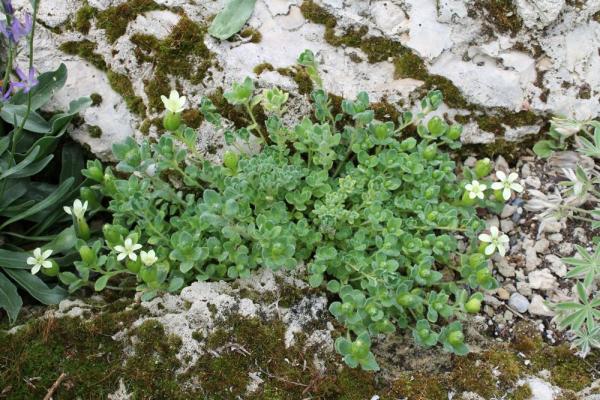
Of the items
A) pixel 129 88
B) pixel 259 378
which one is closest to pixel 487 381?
pixel 259 378

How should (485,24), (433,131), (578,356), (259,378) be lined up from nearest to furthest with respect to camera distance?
1. (259,378)
2. (578,356)
3. (433,131)
4. (485,24)

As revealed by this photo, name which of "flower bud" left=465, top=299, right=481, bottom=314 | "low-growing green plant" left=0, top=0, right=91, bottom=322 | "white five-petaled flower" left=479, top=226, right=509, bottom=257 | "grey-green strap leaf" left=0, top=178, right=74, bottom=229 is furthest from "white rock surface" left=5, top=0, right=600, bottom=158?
"flower bud" left=465, top=299, right=481, bottom=314

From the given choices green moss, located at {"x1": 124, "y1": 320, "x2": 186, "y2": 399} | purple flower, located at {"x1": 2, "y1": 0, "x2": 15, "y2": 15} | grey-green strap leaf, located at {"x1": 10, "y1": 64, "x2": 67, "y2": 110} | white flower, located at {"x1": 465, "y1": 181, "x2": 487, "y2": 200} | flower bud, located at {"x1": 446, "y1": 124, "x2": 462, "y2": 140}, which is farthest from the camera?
grey-green strap leaf, located at {"x1": 10, "y1": 64, "x2": 67, "y2": 110}

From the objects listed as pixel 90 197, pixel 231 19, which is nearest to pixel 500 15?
pixel 231 19

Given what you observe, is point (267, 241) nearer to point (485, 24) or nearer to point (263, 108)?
point (263, 108)

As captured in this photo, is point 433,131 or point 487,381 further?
point 433,131

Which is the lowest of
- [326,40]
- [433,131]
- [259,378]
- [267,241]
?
[259,378]

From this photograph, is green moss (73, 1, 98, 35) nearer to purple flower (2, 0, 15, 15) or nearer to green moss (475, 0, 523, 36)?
purple flower (2, 0, 15, 15)
